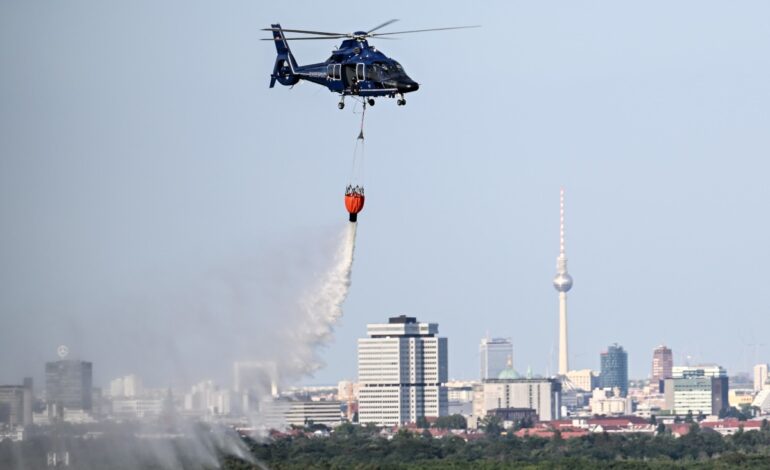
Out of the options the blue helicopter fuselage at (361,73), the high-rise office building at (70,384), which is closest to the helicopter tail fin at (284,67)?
the blue helicopter fuselage at (361,73)

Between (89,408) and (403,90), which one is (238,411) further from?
(403,90)

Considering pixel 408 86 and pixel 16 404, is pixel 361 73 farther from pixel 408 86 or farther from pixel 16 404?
pixel 16 404

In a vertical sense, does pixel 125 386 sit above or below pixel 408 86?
below

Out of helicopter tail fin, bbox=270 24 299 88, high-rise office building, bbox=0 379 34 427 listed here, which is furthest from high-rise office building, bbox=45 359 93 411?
helicopter tail fin, bbox=270 24 299 88

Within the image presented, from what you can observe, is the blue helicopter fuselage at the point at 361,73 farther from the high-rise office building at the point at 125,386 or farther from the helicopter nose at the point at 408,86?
the high-rise office building at the point at 125,386

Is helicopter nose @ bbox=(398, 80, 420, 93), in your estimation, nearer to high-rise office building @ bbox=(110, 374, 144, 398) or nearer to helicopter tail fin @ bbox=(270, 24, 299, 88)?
helicopter tail fin @ bbox=(270, 24, 299, 88)

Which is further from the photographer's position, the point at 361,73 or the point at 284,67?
the point at 284,67

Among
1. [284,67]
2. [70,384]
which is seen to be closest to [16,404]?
[70,384]
